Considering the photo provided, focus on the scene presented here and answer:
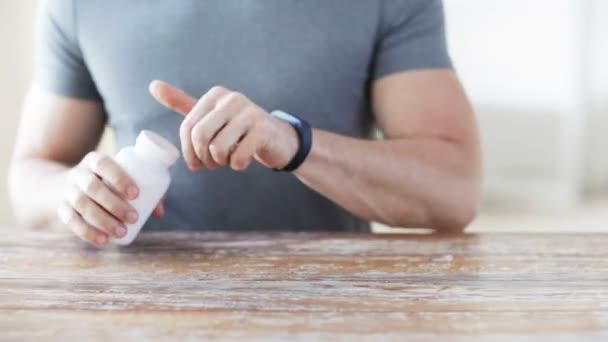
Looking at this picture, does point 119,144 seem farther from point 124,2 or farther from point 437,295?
point 437,295

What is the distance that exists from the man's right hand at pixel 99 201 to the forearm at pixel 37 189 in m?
0.14

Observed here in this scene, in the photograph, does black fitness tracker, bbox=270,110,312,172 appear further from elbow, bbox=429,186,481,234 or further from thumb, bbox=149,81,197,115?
elbow, bbox=429,186,481,234

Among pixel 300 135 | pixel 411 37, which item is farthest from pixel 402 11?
pixel 300 135

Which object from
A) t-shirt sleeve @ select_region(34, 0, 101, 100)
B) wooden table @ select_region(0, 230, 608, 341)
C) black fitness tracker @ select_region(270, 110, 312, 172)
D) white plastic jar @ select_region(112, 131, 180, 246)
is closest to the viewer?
wooden table @ select_region(0, 230, 608, 341)

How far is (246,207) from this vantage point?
1174 mm

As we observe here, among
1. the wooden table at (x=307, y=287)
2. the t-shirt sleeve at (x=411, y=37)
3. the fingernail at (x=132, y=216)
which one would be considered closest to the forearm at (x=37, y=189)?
the wooden table at (x=307, y=287)

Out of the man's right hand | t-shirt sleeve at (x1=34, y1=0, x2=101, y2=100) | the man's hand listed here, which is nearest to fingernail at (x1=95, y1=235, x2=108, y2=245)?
the man's right hand

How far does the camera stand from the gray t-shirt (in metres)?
1.15

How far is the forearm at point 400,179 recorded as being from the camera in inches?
39.9

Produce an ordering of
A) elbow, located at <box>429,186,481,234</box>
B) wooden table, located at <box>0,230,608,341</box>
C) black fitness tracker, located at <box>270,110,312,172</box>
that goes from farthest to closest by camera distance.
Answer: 1. elbow, located at <box>429,186,481,234</box>
2. black fitness tracker, located at <box>270,110,312,172</box>
3. wooden table, located at <box>0,230,608,341</box>

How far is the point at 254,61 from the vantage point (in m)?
1.16

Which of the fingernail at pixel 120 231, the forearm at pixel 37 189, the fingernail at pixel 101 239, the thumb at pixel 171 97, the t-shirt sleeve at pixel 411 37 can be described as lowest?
the forearm at pixel 37 189

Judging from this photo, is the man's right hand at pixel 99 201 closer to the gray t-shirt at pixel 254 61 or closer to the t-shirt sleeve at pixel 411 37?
the gray t-shirt at pixel 254 61

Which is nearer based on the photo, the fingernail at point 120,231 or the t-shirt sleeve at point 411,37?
the fingernail at point 120,231
